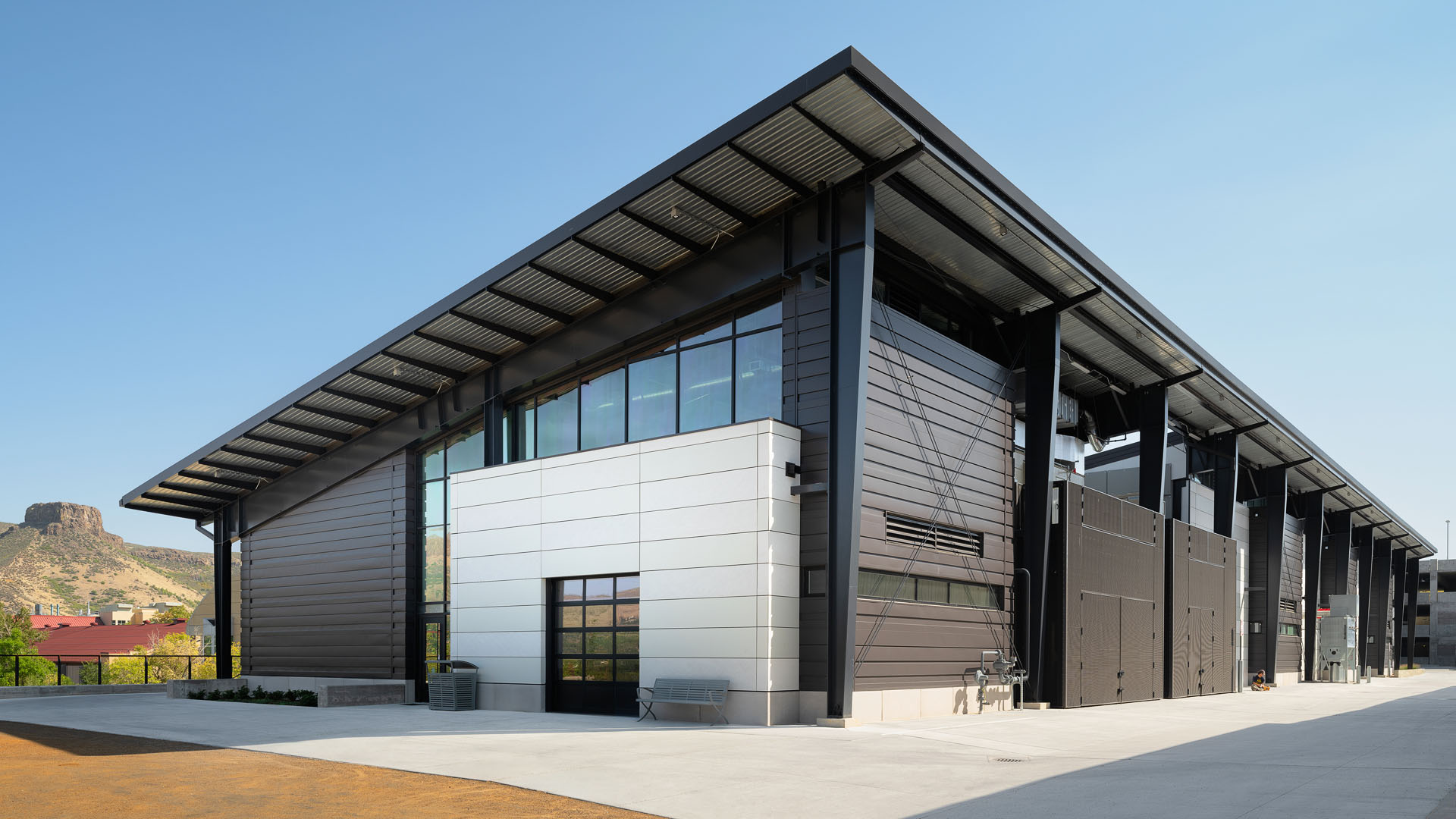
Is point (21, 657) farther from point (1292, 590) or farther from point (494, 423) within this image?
point (1292, 590)

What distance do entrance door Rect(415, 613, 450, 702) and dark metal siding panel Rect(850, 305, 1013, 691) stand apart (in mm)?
14324

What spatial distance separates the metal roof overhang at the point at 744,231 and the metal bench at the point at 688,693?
9173 millimetres

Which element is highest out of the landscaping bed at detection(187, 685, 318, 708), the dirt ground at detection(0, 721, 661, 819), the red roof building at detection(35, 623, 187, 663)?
the dirt ground at detection(0, 721, 661, 819)

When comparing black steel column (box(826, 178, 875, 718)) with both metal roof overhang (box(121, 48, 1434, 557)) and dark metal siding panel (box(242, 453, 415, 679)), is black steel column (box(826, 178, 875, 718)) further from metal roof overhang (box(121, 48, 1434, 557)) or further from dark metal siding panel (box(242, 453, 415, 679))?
dark metal siding panel (box(242, 453, 415, 679))

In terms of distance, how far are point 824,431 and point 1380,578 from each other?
68.4 meters

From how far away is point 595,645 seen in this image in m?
23.3

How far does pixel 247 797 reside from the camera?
432 inches

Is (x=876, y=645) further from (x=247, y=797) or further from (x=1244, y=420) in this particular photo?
(x=1244, y=420)

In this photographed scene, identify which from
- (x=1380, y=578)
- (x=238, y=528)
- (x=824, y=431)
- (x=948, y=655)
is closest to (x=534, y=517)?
(x=824, y=431)

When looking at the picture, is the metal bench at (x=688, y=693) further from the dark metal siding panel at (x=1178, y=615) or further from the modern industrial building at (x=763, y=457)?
the dark metal siding panel at (x=1178, y=615)

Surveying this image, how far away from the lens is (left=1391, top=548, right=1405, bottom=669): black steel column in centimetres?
7775

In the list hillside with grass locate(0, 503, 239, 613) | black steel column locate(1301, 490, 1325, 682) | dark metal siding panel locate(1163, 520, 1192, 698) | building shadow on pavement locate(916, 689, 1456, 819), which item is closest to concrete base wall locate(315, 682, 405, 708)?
building shadow on pavement locate(916, 689, 1456, 819)

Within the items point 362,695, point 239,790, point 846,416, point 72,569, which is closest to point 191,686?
point 362,695

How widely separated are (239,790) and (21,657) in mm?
41110
